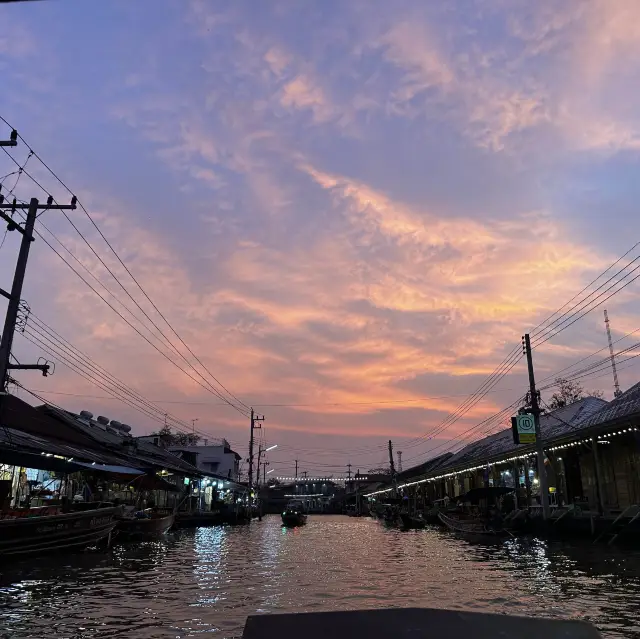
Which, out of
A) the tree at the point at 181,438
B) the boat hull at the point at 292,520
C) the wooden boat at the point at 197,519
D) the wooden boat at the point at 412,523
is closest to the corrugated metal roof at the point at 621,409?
the wooden boat at the point at 412,523

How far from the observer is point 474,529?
119ft

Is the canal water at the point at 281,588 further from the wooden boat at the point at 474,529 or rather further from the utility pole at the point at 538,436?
the wooden boat at the point at 474,529

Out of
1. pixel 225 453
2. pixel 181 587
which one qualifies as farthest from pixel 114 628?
pixel 225 453

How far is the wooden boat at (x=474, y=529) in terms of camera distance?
1332 inches

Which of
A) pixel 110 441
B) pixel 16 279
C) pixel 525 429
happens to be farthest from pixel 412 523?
pixel 16 279

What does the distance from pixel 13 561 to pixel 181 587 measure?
26.2 ft

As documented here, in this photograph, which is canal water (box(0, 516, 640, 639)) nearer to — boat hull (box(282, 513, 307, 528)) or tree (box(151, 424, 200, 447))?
boat hull (box(282, 513, 307, 528))

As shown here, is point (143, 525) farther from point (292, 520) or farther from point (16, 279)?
point (292, 520)

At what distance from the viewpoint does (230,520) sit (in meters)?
57.5

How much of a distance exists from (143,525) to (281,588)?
18.4 m

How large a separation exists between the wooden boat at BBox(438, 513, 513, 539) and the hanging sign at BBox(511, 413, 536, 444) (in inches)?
225

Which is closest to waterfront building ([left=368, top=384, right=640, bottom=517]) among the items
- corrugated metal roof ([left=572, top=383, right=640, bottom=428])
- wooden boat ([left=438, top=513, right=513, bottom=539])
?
corrugated metal roof ([left=572, top=383, right=640, bottom=428])

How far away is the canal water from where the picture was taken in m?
10.7

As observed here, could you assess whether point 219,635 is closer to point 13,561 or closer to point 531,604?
point 531,604
